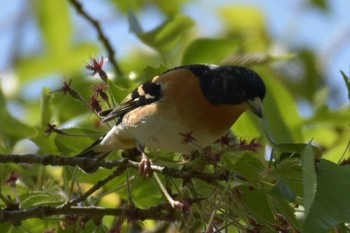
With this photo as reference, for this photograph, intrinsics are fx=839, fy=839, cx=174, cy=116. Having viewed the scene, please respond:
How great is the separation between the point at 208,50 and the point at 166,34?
241 mm

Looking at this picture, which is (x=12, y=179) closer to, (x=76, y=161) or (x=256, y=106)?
(x=76, y=161)

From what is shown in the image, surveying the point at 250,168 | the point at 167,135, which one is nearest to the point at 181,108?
the point at 167,135

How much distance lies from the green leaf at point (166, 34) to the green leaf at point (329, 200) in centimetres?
133

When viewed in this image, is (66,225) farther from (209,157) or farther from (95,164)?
(209,157)

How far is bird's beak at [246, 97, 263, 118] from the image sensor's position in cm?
320

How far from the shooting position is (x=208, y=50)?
358cm

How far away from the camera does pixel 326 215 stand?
2443mm

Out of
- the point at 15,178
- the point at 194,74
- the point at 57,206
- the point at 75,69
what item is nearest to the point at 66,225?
the point at 57,206

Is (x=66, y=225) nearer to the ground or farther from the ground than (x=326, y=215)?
nearer to the ground

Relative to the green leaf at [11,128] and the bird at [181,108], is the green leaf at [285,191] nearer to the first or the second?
the bird at [181,108]

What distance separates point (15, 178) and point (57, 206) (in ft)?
0.75

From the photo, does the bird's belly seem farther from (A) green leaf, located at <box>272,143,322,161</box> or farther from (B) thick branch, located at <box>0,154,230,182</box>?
(A) green leaf, located at <box>272,143,322,161</box>

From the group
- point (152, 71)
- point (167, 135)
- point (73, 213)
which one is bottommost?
point (73, 213)

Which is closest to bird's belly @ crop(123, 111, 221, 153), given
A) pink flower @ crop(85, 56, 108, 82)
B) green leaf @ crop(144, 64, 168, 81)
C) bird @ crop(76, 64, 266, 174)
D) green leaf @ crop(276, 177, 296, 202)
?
bird @ crop(76, 64, 266, 174)
